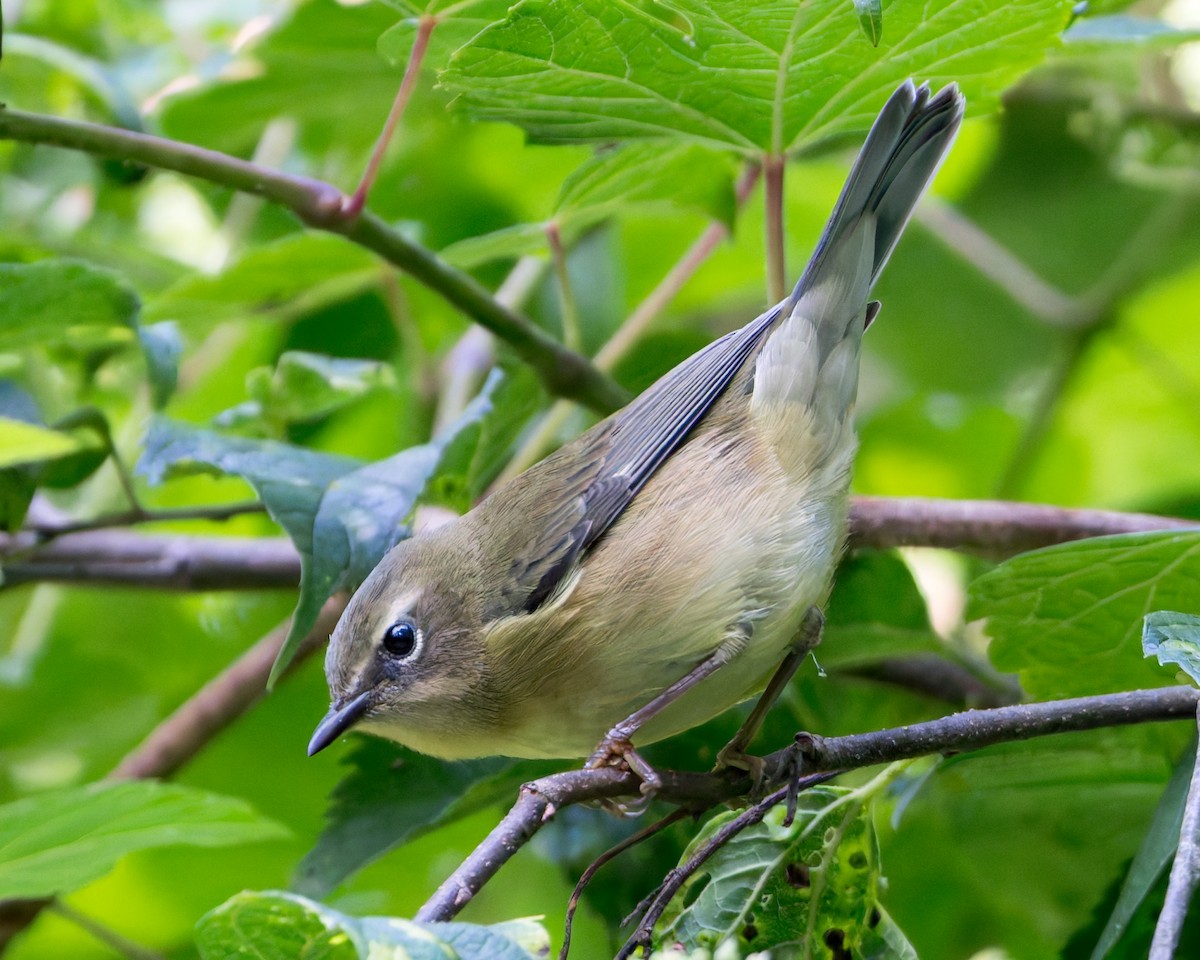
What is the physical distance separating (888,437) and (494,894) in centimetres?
208

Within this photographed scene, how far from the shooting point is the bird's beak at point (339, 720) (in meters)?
2.63

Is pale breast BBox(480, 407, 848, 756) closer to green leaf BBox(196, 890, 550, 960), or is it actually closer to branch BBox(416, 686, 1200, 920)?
branch BBox(416, 686, 1200, 920)

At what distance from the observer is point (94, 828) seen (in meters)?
2.30

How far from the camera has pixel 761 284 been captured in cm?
493

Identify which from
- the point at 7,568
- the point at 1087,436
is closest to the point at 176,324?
the point at 7,568

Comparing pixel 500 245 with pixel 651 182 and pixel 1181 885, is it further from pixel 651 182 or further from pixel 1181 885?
pixel 1181 885

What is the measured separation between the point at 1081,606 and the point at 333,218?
1.75 metres

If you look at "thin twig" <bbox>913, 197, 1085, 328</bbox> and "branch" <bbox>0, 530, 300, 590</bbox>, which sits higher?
"thin twig" <bbox>913, 197, 1085, 328</bbox>

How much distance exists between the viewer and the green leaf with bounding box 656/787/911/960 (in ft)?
7.00

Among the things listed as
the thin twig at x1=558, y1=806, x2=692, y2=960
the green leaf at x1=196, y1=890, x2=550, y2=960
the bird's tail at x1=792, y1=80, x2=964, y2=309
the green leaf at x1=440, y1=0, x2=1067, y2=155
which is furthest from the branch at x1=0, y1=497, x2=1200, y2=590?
the green leaf at x1=196, y1=890, x2=550, y2=960

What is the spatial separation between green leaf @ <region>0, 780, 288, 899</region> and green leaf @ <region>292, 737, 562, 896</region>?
0.34 meters

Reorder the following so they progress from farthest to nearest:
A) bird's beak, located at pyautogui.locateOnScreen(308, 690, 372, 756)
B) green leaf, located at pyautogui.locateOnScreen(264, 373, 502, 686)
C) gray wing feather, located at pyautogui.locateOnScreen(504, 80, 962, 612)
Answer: gray wing feather, located at pyautogui.locateOnScreen(504, 80, 962, 612) < bird's beak, located at pyautogui.locateOnScreen(308, 690, 372, 756) < green leaf, located at pyautogui.locateOnScreen(264, 373, 502, 686)

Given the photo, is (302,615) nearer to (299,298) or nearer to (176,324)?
(176,324)

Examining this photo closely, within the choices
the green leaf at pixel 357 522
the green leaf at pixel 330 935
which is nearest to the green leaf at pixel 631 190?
the green leaf at pixel 357 522
